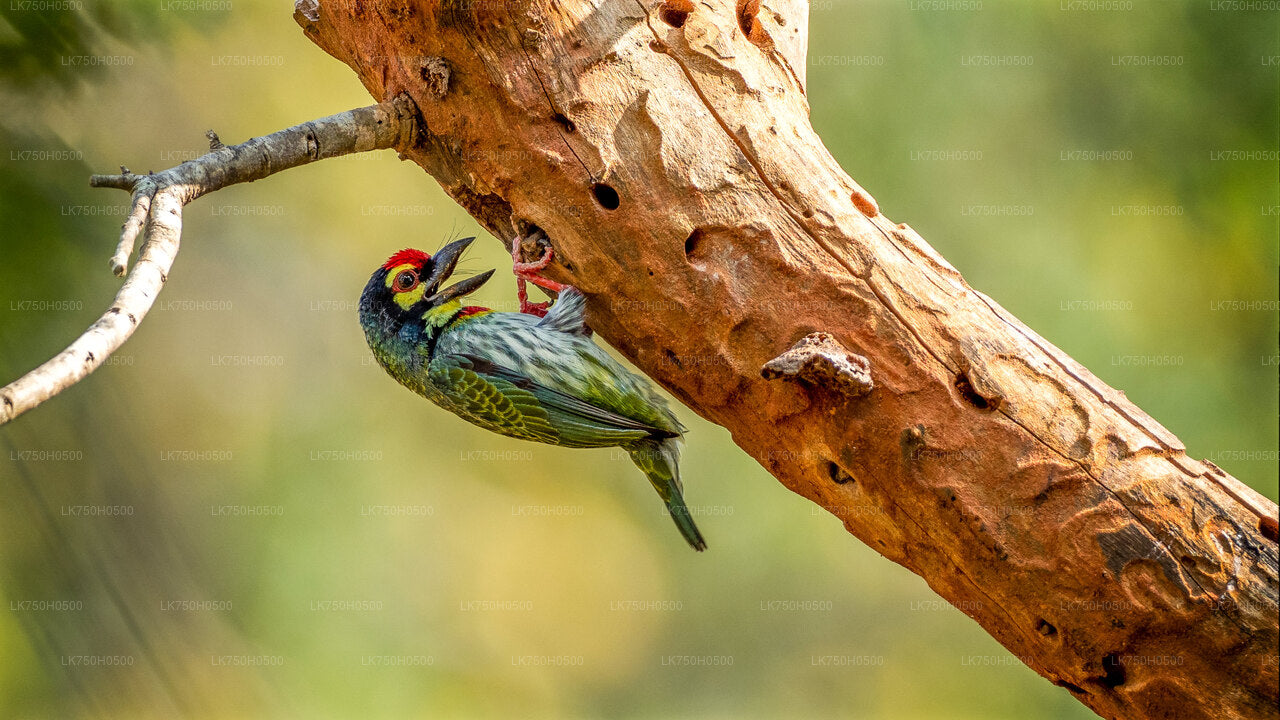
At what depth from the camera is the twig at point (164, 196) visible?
1.44 meters

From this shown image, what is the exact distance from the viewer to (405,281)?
2928mm

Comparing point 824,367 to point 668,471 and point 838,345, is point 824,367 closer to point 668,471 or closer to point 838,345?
point 838,345

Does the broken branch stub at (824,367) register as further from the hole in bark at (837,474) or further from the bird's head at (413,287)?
the bird's head at (413,287)

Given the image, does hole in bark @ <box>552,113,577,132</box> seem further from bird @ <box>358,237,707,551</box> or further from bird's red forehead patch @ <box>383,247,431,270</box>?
bird's red forehead patch @ <box>383,247,431,270</box>

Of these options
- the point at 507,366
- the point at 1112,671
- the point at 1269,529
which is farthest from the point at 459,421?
the point at 1269,529

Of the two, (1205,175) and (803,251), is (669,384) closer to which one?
(803,251)

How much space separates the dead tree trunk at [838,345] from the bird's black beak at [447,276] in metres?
0.54

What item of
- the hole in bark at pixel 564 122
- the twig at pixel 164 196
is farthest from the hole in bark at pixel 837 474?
the twig at pixel 164 196

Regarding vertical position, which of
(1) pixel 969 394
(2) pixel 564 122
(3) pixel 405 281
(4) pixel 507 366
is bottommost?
(4) pixel 507 366

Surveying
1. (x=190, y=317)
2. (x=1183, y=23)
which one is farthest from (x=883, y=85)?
(x=190, y=317)

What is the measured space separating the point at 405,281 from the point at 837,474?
5.12 feet

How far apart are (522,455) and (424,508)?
636mm

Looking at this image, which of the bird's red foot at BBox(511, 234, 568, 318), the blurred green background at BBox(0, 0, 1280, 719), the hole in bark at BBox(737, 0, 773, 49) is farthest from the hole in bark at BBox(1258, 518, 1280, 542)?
the blurred green background at BBox(0, 0, 1280, 719)

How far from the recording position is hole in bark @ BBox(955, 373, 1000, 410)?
2.20 meters
